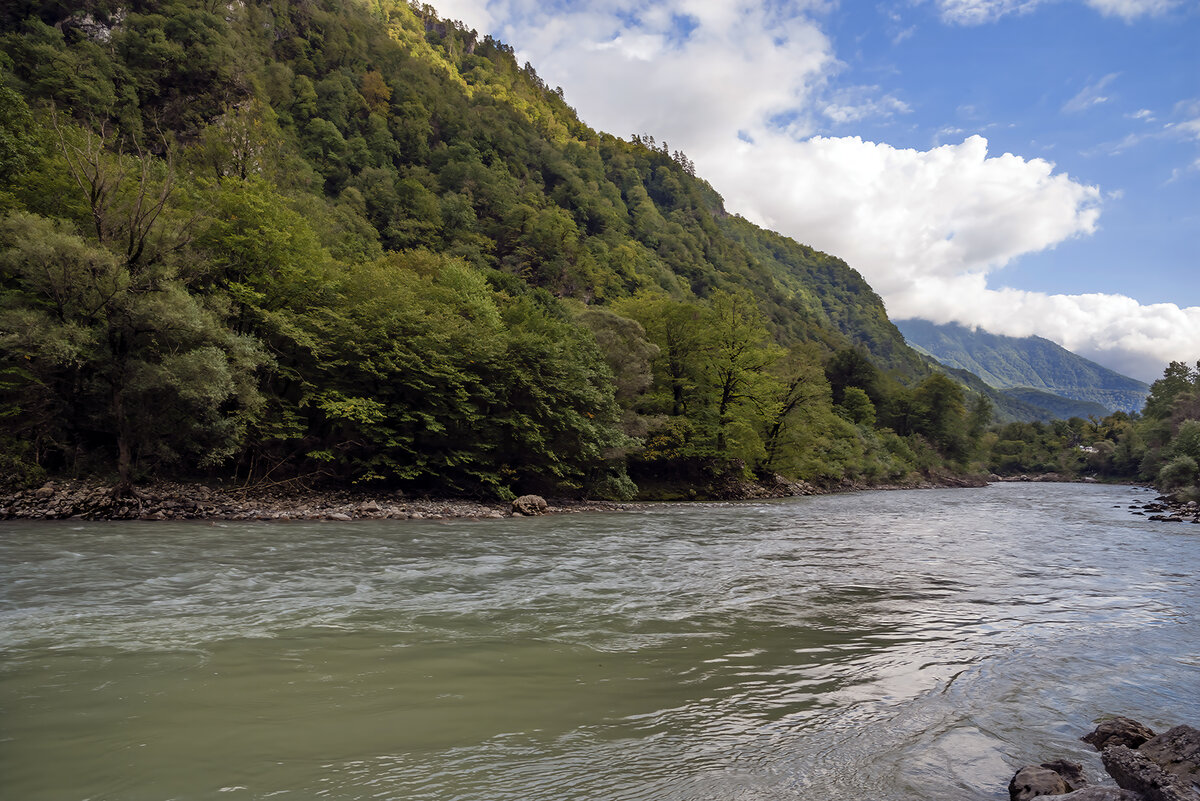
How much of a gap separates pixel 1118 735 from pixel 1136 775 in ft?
4.71

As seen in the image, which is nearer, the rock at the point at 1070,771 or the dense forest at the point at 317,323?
the rock at the point at 1070,771

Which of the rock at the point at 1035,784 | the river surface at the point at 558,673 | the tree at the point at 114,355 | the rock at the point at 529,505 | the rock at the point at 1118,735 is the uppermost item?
the tree at the point at 114,355

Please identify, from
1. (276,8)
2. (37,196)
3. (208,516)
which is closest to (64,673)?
(208,516)

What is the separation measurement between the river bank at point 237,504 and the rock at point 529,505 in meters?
0.24

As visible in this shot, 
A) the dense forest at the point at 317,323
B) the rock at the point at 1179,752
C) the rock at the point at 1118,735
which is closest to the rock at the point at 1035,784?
the rock at the point at 1179,752

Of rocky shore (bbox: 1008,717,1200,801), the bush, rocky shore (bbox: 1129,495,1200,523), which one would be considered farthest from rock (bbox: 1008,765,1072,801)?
the bush

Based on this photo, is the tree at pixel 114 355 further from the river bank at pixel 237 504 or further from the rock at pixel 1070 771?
the rock at pixel 1070 771

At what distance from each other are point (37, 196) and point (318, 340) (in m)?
12.1

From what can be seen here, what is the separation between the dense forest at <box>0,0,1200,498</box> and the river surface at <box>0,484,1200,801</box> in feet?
33.6

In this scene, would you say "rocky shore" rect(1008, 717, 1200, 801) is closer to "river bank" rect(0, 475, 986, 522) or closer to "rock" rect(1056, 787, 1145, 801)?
"rock" rect(1056, 787, 1145, 801)

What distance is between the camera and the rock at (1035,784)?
4.22 metres

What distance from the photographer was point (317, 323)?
2777 centimetres

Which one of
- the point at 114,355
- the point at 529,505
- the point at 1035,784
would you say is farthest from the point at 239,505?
the point at 1035,784

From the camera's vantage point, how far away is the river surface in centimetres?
452
